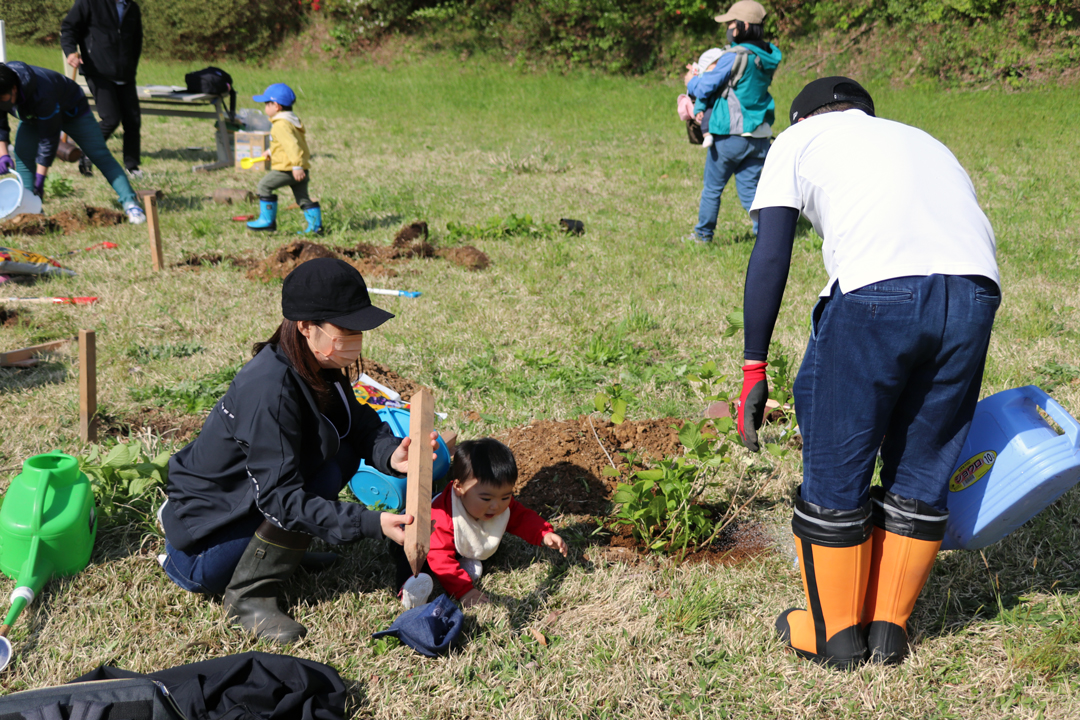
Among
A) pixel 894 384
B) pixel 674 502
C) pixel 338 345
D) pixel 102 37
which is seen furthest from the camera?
pixel 102 37

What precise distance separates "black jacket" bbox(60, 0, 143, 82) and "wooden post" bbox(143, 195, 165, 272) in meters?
3.82

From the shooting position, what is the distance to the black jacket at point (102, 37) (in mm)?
8578

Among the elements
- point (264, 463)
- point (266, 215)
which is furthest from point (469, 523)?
point (266, 215)

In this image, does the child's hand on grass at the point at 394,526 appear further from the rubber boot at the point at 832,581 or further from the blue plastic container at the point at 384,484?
the rubber boot at the point at 832,581

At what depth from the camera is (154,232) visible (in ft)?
19.9

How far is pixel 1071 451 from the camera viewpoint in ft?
7.06

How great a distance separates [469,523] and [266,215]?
5497 mm

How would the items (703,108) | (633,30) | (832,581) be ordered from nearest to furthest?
(832,581)
(703,108)
(633,30)

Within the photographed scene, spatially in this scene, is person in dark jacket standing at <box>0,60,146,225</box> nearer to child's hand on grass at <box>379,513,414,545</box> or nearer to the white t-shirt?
child's hand on grass at <box>379,513,414,545</box>

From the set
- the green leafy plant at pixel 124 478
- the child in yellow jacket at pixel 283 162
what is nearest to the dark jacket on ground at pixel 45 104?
the child in yellow jacket at pixel 283 162

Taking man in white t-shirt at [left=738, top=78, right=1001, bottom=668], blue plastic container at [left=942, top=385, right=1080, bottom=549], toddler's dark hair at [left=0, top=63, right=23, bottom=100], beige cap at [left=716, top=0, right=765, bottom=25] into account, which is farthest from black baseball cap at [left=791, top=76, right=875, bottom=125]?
toddler's dark hair at [left=0, top=63, right=23, bottom=100]

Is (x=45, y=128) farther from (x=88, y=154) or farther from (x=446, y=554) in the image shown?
(x=446, y=554)

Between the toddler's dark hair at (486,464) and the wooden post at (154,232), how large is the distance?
4.23 meters

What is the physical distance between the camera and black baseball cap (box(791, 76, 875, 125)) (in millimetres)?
2408
